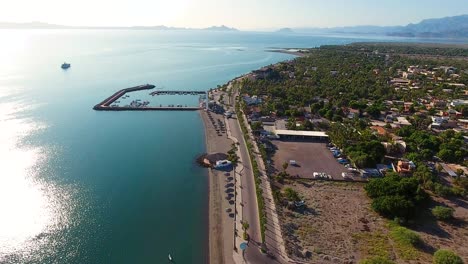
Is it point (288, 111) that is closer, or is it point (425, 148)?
point (425, 148)

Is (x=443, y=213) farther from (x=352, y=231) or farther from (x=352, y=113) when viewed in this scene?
(x=352, y=113)

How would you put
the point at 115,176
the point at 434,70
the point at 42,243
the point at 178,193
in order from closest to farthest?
the point at 42,243 → the point at 178,193 → the point at 115,176 → the point at 434,70

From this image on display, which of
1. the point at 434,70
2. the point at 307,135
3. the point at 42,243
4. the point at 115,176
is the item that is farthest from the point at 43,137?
the point at 434,70

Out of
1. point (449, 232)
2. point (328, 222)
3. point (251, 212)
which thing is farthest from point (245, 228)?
point (449, 232)

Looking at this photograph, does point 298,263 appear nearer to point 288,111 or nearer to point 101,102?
point 288,111

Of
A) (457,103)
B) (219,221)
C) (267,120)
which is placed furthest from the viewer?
(457,103)

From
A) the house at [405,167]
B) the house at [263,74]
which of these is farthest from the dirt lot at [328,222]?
the house at [263,74]
